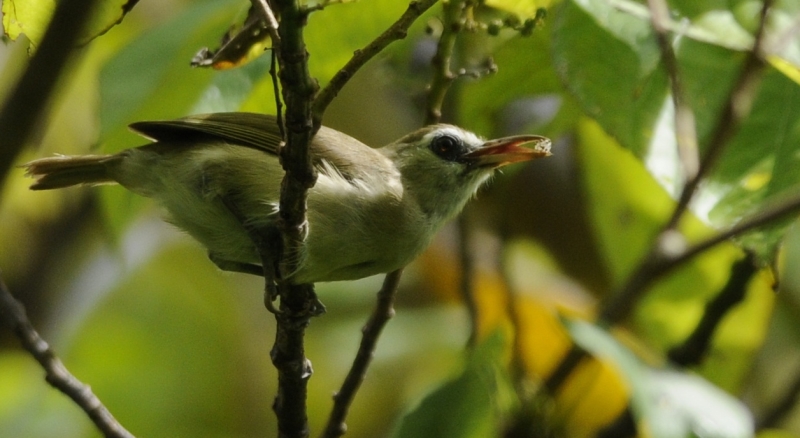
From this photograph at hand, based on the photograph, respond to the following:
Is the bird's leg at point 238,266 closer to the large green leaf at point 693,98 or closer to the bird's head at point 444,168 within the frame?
the bird's head at point 444,168

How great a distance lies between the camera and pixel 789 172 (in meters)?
2.20

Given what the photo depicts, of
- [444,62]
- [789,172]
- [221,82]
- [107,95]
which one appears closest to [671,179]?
[789,172]

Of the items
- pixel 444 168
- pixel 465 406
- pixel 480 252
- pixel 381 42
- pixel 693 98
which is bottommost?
pixel 480 252

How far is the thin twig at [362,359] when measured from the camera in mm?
2520

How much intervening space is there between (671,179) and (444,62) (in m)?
0.64

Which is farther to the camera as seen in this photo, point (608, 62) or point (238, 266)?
point (238, 266)

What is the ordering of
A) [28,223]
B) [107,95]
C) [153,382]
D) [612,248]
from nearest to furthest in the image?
[107,95]
[612,248]
[153,382]
[28,223]

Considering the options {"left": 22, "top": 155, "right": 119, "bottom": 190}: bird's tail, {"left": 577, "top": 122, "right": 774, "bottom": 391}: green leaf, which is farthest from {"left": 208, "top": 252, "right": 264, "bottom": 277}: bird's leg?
{"left": 577, "top": 122, "right": 774, "bottom": 391}: green leaf

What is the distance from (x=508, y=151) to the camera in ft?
9.84

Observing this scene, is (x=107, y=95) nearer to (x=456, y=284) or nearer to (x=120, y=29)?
(x=120, y=29)

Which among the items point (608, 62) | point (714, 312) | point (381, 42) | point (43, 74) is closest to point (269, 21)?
point (381, 42)

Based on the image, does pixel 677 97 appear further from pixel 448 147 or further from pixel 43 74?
pixel 43 74

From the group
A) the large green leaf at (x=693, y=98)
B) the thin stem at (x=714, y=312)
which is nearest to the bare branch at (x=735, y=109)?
the large green leaf at (x=693, y=98)

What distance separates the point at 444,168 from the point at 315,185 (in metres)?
0.72
